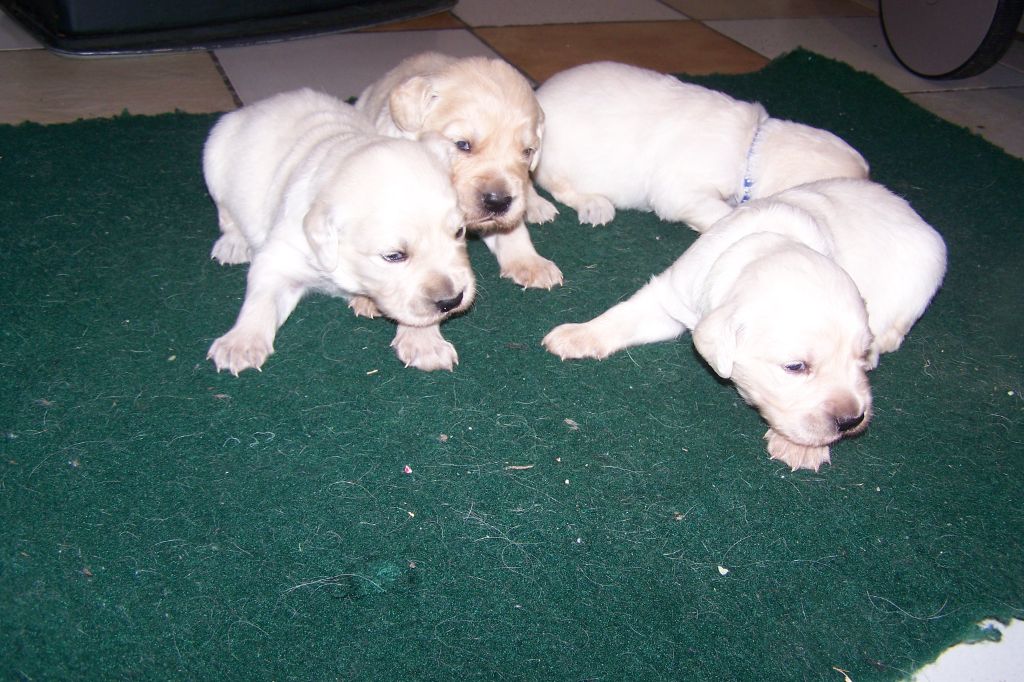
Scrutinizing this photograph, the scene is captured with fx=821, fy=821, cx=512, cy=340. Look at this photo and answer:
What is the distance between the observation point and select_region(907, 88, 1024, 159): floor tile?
5.21 meters

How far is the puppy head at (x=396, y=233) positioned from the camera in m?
2.67

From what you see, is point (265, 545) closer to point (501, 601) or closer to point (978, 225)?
point (501, 601)

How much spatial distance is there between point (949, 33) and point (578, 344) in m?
4.39

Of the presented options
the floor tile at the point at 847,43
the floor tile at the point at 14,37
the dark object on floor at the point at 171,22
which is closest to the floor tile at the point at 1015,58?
the floor tile at the point at 847,43

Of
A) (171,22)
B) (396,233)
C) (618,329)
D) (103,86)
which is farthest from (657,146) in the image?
(171,22)

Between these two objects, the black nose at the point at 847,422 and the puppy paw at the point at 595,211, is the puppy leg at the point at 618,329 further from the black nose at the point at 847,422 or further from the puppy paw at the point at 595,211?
the puppy paw at the point at 595,211

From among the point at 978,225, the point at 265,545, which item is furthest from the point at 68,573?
the point at 978,225

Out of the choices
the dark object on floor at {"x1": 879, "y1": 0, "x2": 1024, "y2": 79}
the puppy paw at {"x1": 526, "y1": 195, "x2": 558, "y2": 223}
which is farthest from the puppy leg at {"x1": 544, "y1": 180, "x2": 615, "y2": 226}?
the dark object on floor at {"x1": 879, "y1": 0, "x2": 1024, "y2": 79}

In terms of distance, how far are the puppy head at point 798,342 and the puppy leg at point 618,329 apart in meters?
0.53

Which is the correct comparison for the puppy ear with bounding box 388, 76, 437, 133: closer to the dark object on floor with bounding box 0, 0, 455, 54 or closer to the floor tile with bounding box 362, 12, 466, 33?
the dark object on floor with bounding box 0, 0, 455, 54

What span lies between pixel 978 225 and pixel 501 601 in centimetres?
328

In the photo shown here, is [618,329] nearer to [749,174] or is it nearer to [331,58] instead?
[749,174]

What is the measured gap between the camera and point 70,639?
2020 millimetres

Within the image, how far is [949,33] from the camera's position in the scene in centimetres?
570
